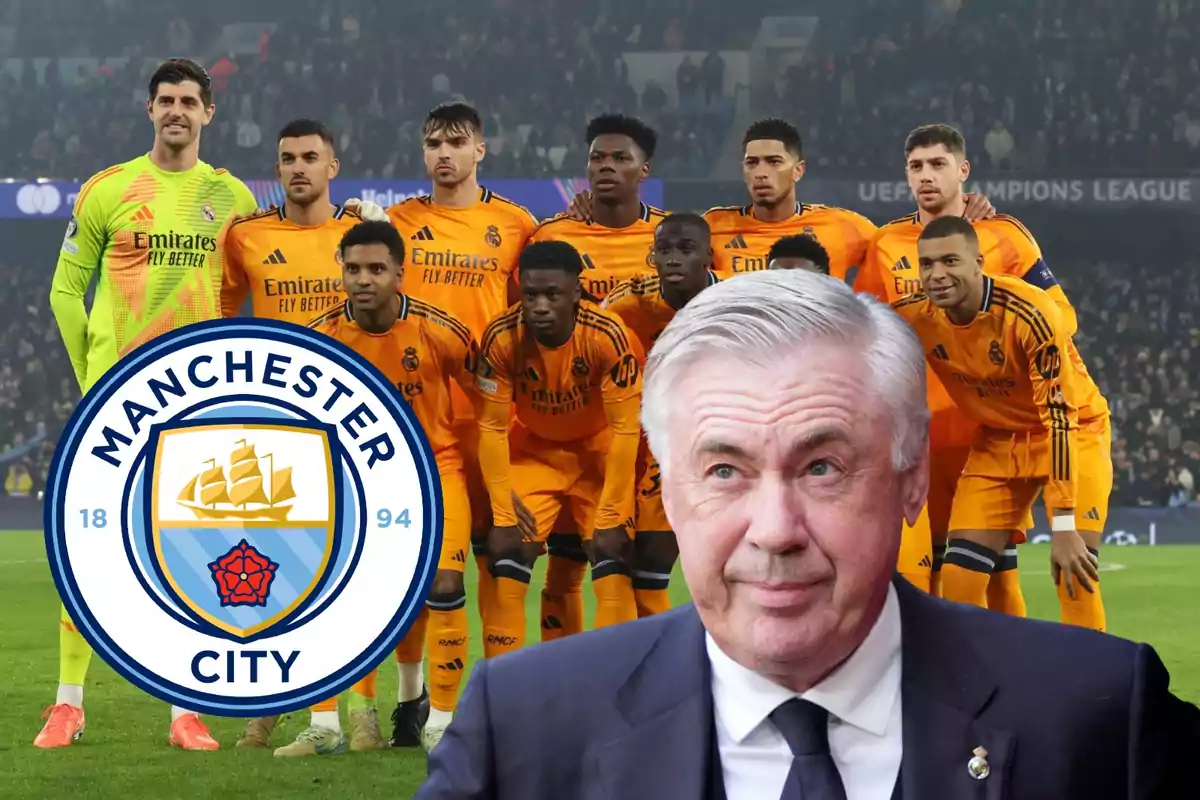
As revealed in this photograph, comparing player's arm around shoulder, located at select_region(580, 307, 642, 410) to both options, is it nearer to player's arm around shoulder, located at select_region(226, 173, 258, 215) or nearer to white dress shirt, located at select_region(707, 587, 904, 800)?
player's arm around shoulder, located at select_region(226, 173, 258, 215)

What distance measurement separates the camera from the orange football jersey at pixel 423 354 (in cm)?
626

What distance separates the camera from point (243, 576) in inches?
241

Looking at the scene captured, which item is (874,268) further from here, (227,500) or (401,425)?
(227,500)

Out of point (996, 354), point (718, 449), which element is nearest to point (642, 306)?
point (996, 354)

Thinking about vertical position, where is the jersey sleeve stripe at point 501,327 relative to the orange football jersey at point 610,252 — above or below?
below

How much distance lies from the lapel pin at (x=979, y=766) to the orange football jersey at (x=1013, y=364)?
4.53 metres

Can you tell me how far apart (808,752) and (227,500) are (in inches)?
196

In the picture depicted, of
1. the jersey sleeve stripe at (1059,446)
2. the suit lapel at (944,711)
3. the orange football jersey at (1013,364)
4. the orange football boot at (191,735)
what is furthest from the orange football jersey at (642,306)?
the suit lapel at (944,711)

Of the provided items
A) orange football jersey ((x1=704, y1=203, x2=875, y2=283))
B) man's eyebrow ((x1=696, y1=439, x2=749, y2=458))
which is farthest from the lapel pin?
orange football jersey ((x1=704, y1=203, x2=875, y2=283))

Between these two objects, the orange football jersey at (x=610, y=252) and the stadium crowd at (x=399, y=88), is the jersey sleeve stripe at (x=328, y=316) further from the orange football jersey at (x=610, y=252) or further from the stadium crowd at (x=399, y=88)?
the stadium crowd at (x=399, y=88)

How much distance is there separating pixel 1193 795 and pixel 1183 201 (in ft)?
72.2

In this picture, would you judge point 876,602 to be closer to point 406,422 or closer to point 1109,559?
point 406,422

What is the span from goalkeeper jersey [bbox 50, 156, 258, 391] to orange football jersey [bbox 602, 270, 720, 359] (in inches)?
59.0

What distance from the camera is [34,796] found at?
5.59 m
